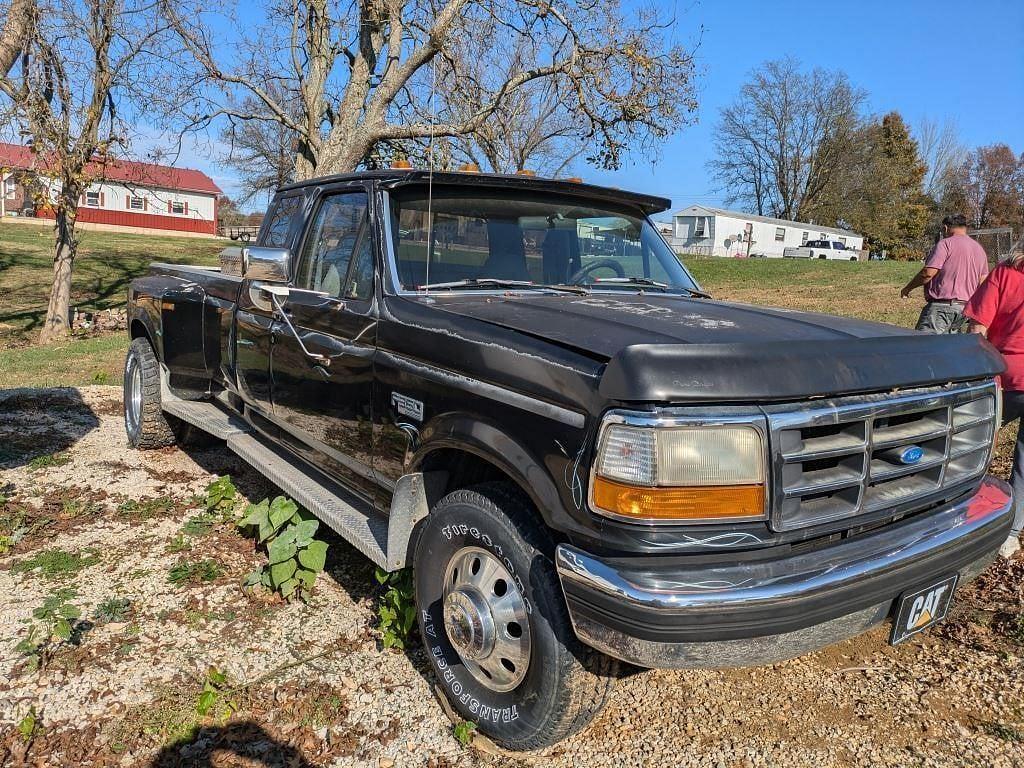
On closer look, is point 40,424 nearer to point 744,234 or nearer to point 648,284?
point 648,284

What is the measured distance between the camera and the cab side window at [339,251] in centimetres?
347

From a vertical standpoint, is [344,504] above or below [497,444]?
Answer: below

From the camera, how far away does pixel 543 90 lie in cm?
1441

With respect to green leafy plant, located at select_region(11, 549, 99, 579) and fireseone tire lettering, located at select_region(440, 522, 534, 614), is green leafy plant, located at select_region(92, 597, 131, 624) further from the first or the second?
fireseone tire lettering, located at select_region(440, 522, 534, 614)

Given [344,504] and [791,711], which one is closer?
[791,711]

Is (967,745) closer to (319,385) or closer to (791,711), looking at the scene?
(791,711)

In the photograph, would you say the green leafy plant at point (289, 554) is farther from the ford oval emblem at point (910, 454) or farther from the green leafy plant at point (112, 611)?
the ford oval emblem at point (910, 454)

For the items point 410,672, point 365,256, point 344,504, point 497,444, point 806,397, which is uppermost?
point 365,256

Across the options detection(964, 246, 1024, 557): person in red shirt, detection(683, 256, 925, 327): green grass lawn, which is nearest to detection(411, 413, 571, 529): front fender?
detection(964, 246, 1024, 557): person in red shirt

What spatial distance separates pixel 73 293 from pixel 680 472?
23.4 meters

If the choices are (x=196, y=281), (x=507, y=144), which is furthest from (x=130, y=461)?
(x=507, y=144)

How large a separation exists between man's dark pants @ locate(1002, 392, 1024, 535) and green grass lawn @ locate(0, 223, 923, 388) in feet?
25.9

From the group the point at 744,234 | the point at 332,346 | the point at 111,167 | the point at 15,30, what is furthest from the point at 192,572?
the point at 744,234

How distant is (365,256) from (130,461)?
3.71m
